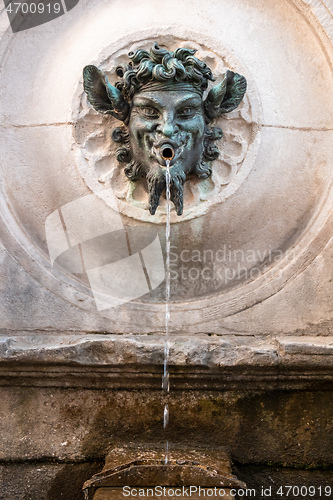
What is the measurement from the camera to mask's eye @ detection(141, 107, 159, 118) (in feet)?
9.98

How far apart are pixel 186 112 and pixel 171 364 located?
49.6 inches

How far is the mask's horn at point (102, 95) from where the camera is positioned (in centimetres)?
307

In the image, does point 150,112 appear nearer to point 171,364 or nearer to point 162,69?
point 162,69

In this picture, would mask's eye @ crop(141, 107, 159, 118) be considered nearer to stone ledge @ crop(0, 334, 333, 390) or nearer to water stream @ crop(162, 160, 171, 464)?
water stream @ crop(162, 160, 171, 464)

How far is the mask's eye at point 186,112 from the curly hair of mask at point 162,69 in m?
0.13

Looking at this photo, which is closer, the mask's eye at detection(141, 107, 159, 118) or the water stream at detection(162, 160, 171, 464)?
the water stream at detection(162, 160, 171, 464)

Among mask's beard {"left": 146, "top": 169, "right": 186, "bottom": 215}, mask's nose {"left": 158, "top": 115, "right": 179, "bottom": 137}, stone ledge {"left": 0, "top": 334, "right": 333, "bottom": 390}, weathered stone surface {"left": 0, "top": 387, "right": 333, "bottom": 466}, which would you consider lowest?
weathered stone surface {"left": 0, "top": 387, "right": 333, "bottom": 466}

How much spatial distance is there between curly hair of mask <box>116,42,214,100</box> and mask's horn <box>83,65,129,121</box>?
0.19 ft

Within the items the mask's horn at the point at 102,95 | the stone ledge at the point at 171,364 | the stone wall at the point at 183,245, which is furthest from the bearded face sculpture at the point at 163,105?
the stone ledge at the point at 171,364

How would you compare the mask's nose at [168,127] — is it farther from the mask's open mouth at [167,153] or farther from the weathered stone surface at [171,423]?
the weathered stone surface at [171,423]

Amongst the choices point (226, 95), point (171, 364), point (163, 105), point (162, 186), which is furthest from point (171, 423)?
point (226, 95)

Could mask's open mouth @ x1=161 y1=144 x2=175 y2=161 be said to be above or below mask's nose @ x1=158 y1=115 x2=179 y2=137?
below

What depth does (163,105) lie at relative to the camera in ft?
9.82

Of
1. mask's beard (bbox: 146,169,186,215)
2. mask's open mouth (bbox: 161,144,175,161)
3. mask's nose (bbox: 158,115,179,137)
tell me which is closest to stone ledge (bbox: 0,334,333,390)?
mask's beard (bbox: 146,169,186,215)
